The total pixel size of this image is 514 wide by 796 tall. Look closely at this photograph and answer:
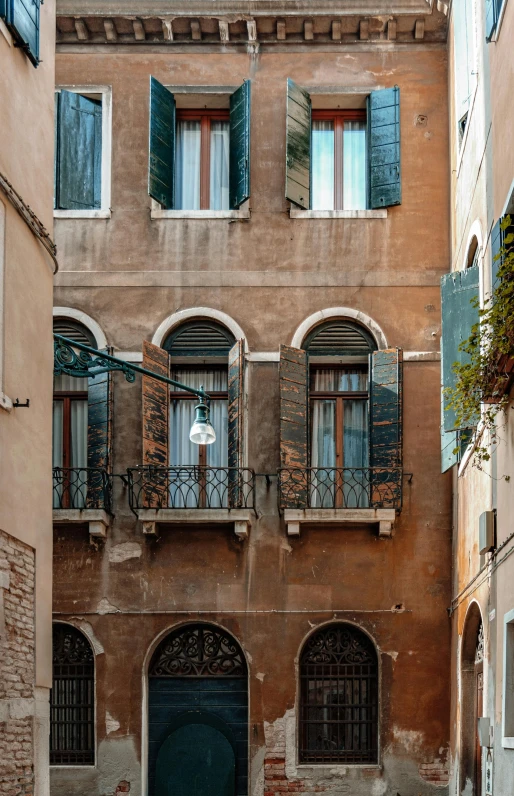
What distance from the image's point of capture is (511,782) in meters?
10.8

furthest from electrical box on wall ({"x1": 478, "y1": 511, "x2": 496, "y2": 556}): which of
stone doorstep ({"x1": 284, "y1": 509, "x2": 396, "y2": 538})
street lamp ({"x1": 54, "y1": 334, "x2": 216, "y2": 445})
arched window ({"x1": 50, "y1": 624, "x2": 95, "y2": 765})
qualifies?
arched window ({"x1": 50, "y1": 624, "x2": 95, "y2": 765})

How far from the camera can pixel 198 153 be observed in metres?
17.8

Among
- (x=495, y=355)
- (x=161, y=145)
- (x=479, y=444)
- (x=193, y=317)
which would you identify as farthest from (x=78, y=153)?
(x=495, y=355)

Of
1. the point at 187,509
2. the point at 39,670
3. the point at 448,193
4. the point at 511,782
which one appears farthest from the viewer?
the point at 448,193

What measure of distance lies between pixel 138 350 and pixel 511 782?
7962 mm

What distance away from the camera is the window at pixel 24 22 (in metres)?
11.9

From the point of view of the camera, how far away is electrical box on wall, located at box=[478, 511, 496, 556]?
12.2 meters

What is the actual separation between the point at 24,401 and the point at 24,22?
343 centimetres

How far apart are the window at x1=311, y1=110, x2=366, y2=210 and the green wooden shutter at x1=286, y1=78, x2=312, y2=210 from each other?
0.26m

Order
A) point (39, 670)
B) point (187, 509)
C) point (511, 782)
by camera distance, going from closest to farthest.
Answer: point (511, 782)
point (39, 670)
point (187, 509)

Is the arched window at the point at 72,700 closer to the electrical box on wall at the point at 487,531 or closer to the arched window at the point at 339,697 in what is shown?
the arched window at the point at 339,697

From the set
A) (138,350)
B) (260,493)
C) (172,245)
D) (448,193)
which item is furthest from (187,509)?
(448,193)

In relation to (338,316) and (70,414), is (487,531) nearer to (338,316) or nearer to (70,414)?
(338,316)

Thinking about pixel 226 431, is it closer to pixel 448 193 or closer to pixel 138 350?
pixel 138 350
